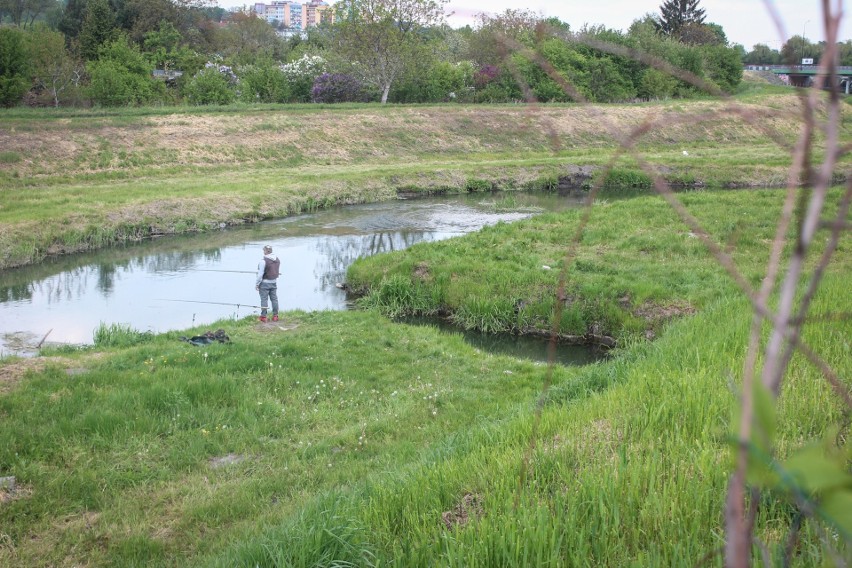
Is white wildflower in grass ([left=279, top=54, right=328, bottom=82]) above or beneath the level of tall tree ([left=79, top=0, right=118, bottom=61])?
beneath

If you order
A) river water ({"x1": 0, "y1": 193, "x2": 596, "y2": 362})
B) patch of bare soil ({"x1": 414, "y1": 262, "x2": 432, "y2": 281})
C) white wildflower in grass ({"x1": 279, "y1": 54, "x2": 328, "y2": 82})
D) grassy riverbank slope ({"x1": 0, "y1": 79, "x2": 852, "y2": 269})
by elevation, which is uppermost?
white wildflower in grass ({"x1": 279, "y1": 54, "x2": 328, "y2": 82})

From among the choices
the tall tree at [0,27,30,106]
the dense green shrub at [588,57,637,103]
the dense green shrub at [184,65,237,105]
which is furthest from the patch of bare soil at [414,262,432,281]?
the dense green shrub at [588,57,637,103]

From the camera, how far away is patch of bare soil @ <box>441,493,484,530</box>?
13.3 feet

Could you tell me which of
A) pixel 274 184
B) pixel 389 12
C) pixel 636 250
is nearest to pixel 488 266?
pixel 636 250


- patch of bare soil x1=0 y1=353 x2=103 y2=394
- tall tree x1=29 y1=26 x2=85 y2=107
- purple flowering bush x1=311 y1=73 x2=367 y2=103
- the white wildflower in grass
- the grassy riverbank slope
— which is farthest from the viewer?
the white wildflower in grass

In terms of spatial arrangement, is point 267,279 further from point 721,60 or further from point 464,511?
point 721,60

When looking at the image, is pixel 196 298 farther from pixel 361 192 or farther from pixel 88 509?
pixel 361 192

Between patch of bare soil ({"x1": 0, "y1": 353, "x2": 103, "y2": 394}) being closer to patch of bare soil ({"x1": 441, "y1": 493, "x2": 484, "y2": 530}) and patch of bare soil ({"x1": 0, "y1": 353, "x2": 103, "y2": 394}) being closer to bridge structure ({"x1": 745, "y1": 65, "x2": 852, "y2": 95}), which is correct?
patch of bare soil ({"x1": 441, "y1": 493, "x2": 484, "y2": 530})

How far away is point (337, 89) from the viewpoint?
5559cm

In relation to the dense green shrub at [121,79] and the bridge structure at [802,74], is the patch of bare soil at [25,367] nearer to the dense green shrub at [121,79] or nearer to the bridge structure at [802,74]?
the bridge structure at [802,74]

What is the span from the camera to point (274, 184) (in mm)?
30375

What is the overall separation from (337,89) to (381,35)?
16.4ft

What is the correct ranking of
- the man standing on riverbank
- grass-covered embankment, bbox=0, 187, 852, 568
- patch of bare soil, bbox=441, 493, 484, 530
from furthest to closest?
the man standing on riverbank
patch of bare soil, bbox=441, 493, 484, 530
grass-covered embankment, bbox=0, 187, 852, 568

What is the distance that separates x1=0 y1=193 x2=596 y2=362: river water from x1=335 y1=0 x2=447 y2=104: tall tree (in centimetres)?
2906
